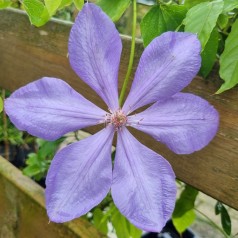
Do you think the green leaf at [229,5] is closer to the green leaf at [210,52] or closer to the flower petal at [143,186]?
the green leaf at [210,52]

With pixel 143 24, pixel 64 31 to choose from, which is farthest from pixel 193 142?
pixel 64 31

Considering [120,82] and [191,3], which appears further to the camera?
[120,82]

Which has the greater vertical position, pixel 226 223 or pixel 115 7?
pixel 115 7

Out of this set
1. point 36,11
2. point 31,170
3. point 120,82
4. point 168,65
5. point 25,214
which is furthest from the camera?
point 31,170

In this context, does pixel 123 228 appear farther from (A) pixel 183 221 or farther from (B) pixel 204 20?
(B) pixel 204 20

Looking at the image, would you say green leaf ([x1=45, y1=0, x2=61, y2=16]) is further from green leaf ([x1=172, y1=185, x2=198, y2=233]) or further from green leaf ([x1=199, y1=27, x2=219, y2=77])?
green leaf ([x1=172, y1=185, x2=198, y2=233])

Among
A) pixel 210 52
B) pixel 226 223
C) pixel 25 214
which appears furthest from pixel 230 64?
pixel 25 214

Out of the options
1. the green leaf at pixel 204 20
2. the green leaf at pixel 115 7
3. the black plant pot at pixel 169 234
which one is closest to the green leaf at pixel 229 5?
the green leaf at pixel 204 20
